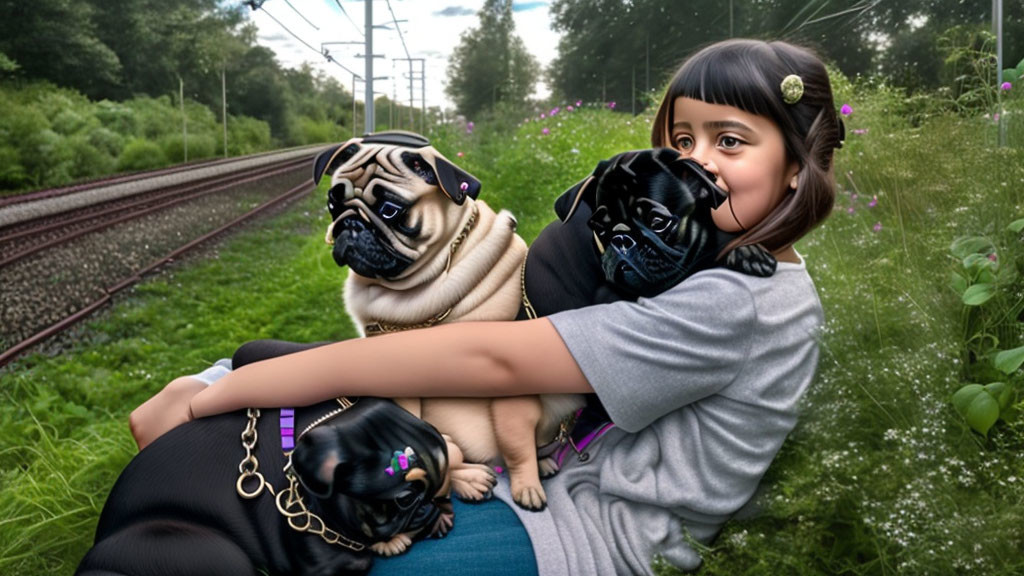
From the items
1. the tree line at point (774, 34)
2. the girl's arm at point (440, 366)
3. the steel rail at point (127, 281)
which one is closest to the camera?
the girl's arm at point (440, 366)

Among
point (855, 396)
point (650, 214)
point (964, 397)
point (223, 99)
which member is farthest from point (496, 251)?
point (223, 99)

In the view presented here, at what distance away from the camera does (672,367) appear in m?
1.56

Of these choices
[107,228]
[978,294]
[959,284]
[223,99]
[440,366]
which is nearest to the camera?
[440,366]

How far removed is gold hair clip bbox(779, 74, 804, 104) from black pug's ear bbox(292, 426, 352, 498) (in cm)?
121

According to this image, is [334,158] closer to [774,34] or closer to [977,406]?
[774,34]

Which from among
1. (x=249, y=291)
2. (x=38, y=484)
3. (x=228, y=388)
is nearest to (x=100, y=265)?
(x=249, y=291)

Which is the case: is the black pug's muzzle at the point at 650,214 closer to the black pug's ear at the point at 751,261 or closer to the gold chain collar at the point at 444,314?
the black pug's ear at the point at 751,261

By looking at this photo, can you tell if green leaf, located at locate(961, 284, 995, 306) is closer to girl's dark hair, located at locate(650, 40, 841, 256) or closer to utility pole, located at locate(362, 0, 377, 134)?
girl's dark hair, located at locate(650, 40, 841, 256)

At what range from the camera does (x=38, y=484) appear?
2.69 m

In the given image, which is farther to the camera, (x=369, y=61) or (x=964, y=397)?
(x=369, y=61)

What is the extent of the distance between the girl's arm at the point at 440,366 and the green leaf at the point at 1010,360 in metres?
0.91

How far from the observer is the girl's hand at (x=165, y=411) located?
Result: 70.6 inches

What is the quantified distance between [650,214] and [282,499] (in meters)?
0.96

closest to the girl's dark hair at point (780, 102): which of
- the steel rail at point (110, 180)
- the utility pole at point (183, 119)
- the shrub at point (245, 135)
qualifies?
the steel rail at point (110, 180)
